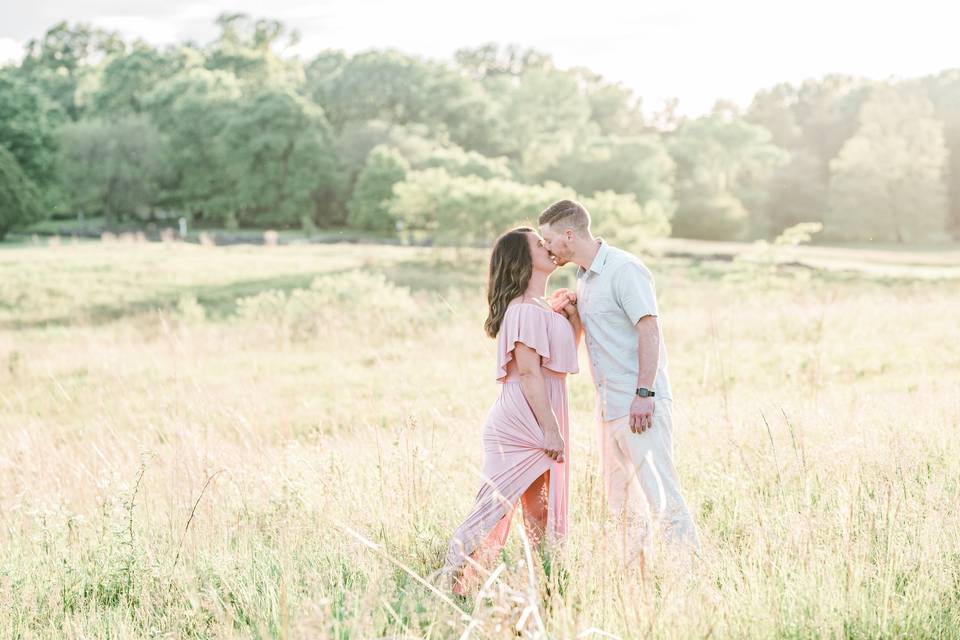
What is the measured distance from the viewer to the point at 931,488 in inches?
169

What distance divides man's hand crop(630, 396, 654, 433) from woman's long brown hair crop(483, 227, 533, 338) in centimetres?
82

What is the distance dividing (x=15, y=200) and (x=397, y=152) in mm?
22293

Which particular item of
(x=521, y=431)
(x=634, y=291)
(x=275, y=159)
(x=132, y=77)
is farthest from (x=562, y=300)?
(x=132, y=77)

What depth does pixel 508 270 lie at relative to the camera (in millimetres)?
4371

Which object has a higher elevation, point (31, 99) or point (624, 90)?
point (624, 90)

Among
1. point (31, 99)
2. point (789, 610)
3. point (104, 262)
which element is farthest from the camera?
point (31, 99)

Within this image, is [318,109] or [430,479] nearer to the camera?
[430,479]

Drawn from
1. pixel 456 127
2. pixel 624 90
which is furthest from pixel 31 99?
pixel 624 90

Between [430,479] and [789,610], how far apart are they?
2132 mm

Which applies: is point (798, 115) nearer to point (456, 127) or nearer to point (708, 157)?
point (708, 157)

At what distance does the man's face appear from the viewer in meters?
4.46

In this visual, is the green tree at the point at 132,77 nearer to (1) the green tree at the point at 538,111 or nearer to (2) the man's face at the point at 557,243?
(1) the green tree at the point at 538,111

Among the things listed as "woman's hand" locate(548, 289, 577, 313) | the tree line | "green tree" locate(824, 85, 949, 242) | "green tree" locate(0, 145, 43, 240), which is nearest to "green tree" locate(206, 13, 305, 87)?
the tree line

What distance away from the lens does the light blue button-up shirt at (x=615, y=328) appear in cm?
445
